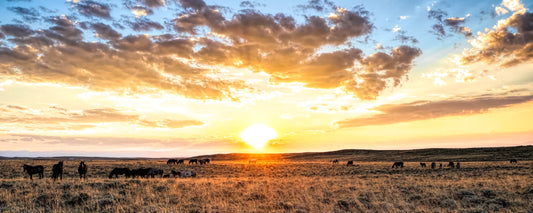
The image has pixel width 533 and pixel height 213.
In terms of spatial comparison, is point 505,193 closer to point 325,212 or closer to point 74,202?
point 325,212

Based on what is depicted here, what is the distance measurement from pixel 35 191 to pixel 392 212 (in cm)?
1662

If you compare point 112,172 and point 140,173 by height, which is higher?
point 112,172

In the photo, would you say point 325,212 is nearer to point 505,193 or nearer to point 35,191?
point 505,193

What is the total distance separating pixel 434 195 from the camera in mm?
14672

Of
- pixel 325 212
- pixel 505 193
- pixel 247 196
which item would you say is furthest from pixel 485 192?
pixel 247 196

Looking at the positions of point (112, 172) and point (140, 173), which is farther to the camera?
point (140, 173)

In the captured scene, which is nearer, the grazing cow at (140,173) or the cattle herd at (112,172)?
the cattle herd at (112,172)

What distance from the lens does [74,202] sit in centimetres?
1298

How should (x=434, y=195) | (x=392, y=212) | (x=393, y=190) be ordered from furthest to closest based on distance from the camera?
(x=393, y=190)
(x=434, y=195)
(x=392, y=212)

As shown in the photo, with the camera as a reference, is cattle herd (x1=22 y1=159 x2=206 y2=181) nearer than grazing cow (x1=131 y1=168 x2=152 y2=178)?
Yes

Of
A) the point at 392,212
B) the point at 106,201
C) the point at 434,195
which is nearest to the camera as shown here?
the point at 392,212

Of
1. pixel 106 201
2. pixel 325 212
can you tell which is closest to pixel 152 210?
pixel 106 201

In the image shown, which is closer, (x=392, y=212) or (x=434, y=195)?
(x=392, y=212)

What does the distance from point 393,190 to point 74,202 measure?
15.4m
